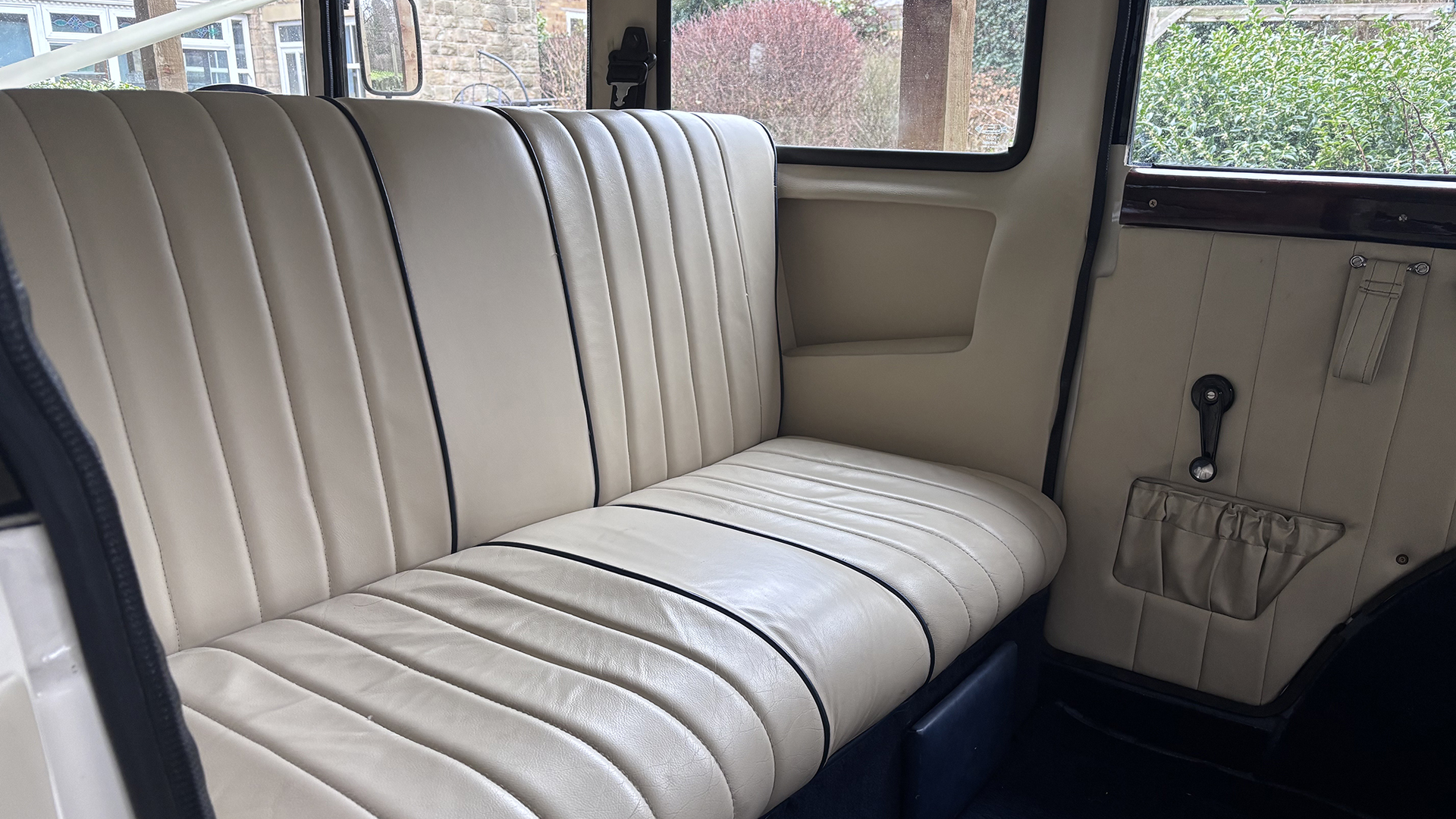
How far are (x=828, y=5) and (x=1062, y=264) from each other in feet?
2.48

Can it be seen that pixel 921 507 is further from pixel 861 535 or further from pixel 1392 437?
pixel 1392 437

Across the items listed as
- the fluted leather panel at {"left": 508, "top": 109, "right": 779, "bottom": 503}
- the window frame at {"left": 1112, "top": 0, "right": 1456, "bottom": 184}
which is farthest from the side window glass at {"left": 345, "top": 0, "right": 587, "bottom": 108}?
the window frame at {"left": 1112, "top": 0, "right": 1456, "bottom": 184}

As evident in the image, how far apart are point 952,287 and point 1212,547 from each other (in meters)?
0.70

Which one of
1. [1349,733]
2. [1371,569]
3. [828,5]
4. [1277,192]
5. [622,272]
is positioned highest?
[828,5]

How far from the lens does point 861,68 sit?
2117 mm

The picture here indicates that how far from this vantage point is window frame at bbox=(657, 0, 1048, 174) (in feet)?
6.18

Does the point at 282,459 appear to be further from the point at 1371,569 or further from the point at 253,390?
the point at 1371,569

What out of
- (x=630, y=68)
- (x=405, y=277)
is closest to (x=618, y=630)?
(x=405, y=277)

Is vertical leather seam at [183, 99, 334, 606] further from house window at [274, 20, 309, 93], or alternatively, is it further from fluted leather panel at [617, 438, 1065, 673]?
house window at [274, 20, 309, 93]

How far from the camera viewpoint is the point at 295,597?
4.32ft

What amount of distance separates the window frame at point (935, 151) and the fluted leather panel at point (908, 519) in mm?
599

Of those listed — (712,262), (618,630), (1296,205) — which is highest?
(1296,205)

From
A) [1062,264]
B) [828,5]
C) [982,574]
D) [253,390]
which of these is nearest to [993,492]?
[982,574]

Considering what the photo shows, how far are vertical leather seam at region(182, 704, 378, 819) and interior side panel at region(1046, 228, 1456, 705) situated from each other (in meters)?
1.45
